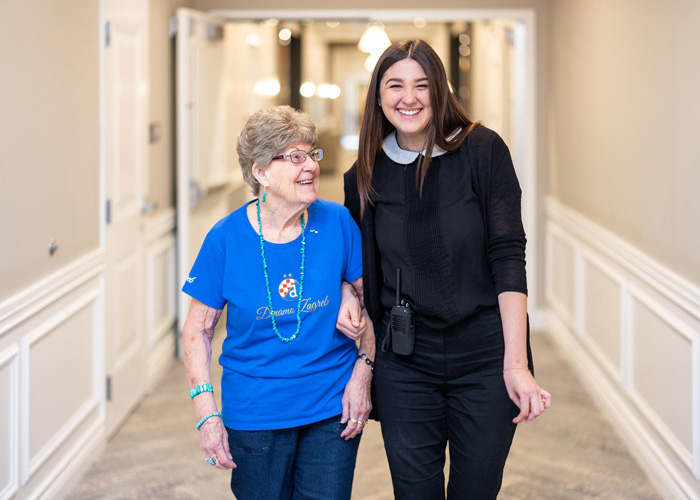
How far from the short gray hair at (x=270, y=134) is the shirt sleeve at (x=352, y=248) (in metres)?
0.21

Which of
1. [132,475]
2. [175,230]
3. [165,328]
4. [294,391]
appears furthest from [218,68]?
[294,391]

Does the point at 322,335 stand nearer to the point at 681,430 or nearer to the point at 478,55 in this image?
the point at 681,430

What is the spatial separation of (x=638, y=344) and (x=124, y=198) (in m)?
2.47

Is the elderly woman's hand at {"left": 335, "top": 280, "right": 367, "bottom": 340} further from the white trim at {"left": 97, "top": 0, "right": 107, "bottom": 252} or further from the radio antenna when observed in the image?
the white trim at {"left": 97, "top": 0, "right": 107, "bottom": 252}

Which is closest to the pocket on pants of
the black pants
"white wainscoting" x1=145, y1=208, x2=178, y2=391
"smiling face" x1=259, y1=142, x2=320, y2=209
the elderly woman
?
the elderly woman

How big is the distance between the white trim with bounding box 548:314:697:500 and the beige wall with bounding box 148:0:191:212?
258 cm

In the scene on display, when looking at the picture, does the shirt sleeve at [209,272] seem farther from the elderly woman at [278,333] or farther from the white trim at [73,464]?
the white trim at [73,464]

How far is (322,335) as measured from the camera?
1.80 m

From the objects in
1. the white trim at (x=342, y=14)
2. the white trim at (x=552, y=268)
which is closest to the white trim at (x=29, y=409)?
the white trim at (x=342, y=14)

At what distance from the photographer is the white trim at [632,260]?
293 centimetres

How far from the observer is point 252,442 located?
71.0 inches

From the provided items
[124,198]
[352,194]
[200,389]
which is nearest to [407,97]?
[352,194]

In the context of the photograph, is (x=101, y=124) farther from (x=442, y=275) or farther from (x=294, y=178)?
(x=442, y=275)

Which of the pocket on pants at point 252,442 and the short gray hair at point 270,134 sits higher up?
the short gray hair at point 270,134
